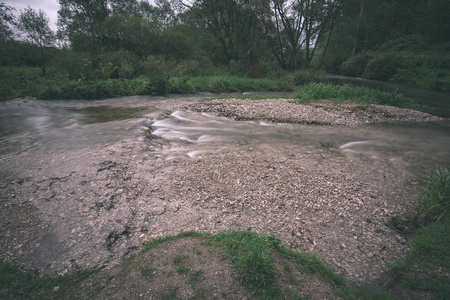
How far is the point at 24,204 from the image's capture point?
159 inches

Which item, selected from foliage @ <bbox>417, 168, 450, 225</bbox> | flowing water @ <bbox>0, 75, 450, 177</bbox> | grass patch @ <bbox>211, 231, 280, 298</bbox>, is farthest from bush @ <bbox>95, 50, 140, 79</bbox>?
foliage @ <bbox>417, 168, 450, 225</bbox>

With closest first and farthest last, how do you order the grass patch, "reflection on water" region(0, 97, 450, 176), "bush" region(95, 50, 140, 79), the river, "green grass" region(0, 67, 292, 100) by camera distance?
1. the grass patch
2. the river
3. "reflection on water" region(0, 97, 450, 176)
4. "green grass" region(0, 67, 292, 100)
5. "bush" region(95, 50, 140, 79)

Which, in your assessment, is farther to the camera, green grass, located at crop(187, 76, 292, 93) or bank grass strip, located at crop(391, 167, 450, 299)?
green grass, located at crop(187, 76, 292, 93)

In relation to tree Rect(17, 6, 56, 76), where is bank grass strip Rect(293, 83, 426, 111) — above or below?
below

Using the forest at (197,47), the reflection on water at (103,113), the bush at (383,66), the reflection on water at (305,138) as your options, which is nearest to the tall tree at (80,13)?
the forest at (197,47)

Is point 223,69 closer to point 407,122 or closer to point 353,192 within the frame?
point 407,122

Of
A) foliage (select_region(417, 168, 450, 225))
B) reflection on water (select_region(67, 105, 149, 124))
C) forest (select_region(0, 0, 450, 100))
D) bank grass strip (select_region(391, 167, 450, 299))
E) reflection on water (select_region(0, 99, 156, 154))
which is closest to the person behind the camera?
bank grass strip (select_region(391, 167, 450, 299))

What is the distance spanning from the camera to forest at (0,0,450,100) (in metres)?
16.4

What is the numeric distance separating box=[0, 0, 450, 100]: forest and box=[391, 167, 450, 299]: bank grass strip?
50.5ft

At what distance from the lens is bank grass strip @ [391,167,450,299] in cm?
270

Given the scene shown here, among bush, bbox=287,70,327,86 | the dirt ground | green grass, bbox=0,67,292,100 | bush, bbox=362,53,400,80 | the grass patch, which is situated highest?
bush, bbox=362,53,400,80

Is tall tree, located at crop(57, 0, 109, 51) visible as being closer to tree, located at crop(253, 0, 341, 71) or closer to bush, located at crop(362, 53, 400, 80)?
tree, located at crop(253, 0, 341, 71)

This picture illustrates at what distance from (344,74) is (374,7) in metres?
10.9

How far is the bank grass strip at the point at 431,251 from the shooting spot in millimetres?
2695
